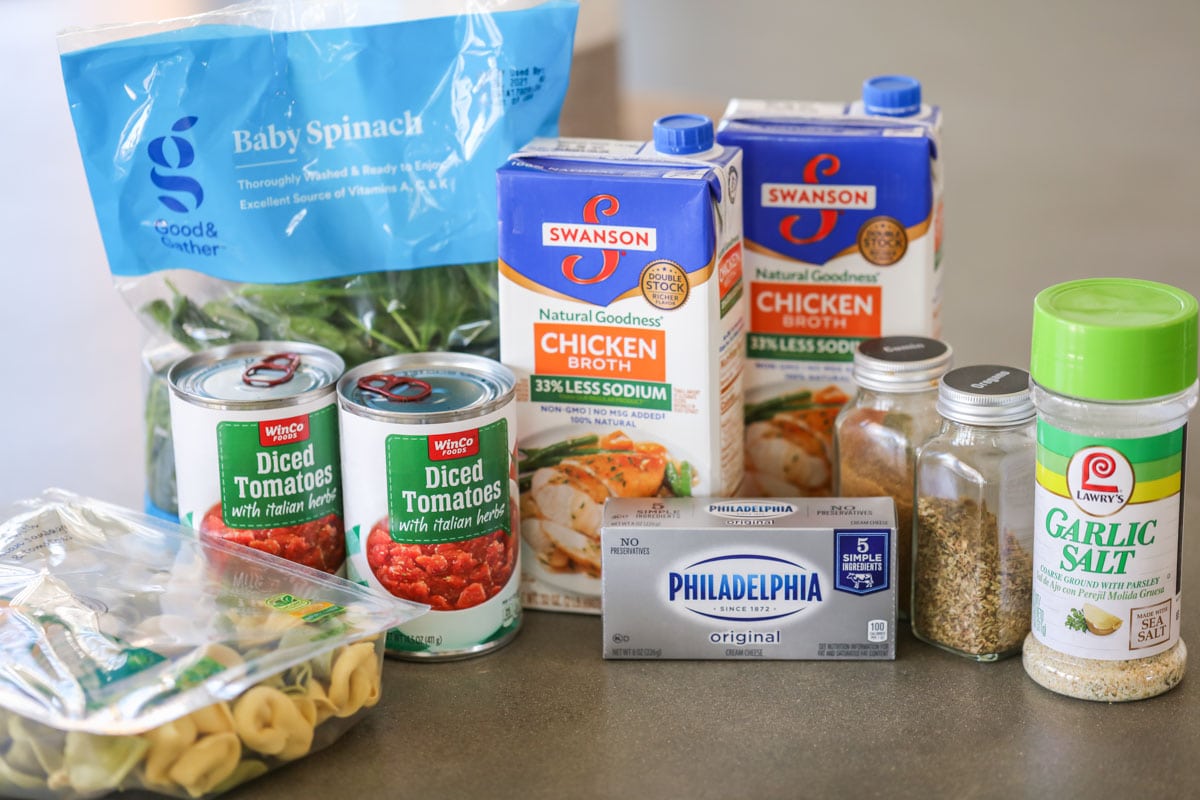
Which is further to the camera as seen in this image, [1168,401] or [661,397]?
[661,397]

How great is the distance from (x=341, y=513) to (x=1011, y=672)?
1.78 feet

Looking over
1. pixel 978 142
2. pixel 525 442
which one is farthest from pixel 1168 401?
pixel 978 142

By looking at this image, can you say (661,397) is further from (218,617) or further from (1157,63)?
(1157,63)

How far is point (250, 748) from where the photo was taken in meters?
0.98

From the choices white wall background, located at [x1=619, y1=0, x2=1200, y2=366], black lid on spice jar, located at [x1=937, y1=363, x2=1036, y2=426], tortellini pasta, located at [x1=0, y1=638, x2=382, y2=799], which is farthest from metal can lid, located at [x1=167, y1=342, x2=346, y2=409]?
white wall background, located at [x1=619, y1=0, x2=1200, y2=366]

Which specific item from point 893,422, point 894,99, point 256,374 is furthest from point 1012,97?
point 256,374

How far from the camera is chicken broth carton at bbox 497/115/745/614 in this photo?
1.13 m

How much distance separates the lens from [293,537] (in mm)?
1173

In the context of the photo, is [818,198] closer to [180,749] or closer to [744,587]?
[744,587]

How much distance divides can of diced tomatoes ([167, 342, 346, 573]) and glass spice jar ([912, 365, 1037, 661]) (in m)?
0.47

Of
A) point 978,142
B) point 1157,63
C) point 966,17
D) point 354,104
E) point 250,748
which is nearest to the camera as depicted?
point 250,748

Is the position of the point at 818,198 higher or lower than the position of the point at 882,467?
higher

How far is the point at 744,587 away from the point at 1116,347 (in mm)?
332

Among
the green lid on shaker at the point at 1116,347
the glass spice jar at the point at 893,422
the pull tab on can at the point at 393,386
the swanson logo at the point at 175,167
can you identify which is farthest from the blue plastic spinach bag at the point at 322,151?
the green lid on shaker at the point at 1116,347
